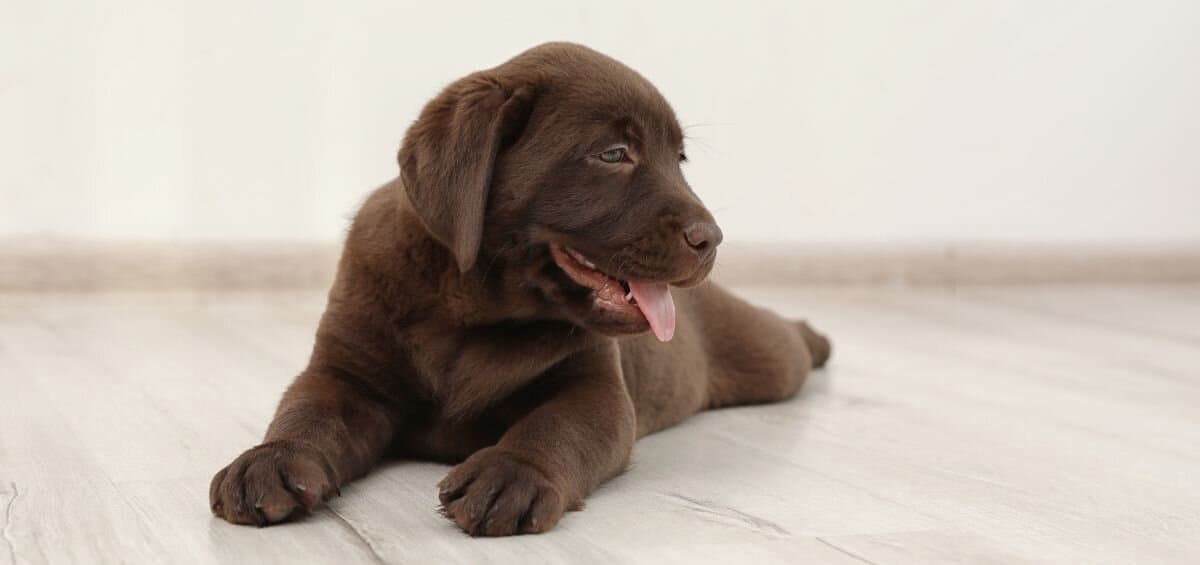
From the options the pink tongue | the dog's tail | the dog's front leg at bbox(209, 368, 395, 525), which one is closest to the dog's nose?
the pink tongue

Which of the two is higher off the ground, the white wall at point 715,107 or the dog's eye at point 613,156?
the dog's eye at point 613,156

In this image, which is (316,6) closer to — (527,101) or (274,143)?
(274,143)

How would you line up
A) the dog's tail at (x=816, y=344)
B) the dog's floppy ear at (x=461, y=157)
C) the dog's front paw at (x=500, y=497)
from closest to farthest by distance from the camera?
the dog's front paw at (x=500, y=497) < the dog's floppy ear at (x=461, y=157) < the dog's tail at (x=816, y=344)

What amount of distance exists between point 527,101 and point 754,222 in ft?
9.10

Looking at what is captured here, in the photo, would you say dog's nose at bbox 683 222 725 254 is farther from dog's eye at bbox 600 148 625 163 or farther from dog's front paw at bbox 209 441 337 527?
dog's front paw at bbox 209 441 337 527

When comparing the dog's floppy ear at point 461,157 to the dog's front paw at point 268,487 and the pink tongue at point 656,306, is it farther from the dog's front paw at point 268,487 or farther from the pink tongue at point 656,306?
the dog's front paw at point 268,487

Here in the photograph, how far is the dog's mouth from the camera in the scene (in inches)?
87.1

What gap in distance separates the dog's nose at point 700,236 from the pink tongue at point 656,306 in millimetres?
110

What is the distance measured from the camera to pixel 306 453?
209cm

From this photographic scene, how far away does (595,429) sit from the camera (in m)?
2.26

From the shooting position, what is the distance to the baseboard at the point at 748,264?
4164 mm

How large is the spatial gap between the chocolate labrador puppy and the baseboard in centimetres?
193

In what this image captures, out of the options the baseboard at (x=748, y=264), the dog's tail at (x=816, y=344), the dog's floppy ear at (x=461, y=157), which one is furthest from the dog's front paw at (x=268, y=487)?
the baseboard at (x=748, y=264)

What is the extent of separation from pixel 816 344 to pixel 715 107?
4.58 ft
